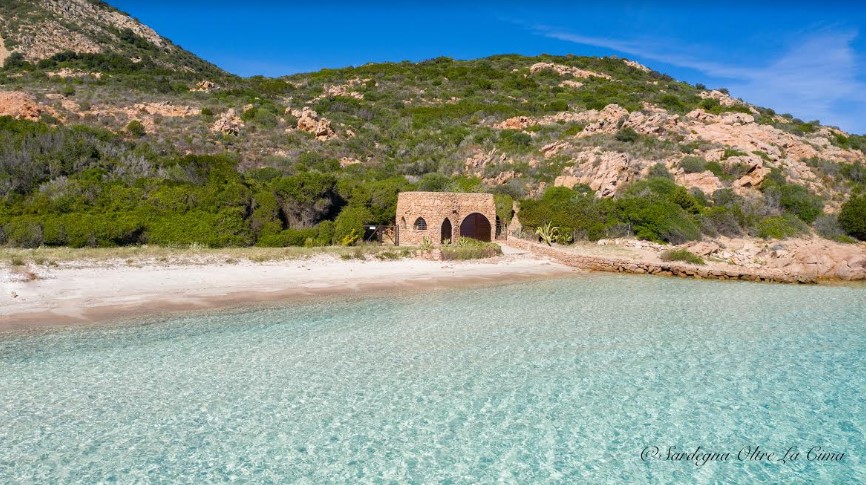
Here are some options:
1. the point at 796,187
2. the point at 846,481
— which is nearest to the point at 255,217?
the point at 846,481

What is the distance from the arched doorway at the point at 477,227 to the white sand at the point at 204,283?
6.61 meters

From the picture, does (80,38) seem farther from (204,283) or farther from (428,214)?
(204,283)

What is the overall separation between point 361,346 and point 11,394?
207 inches

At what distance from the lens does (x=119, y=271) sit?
1616cm

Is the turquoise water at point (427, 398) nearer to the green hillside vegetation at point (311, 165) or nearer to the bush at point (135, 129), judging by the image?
the green hillside vegetation at point (311, 165)

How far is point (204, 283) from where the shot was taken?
51.2ft

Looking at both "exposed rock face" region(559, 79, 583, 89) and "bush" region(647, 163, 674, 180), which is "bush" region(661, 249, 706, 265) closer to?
"bush" region(647, 163, 674, 180)

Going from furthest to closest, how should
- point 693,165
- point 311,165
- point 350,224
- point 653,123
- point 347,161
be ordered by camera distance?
point 653,123 → point 347,161 → point 311,165 → point 693,165 → point 350,224

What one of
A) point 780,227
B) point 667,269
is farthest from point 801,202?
point 667,269

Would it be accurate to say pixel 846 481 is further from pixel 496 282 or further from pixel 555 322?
pixel 496 282

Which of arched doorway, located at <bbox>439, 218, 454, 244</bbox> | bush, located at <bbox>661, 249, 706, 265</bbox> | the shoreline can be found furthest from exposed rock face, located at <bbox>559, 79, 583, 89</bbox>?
bush, located at <bbox>661, 249, 706, 265</bbox>

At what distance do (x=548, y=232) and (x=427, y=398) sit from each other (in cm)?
2030

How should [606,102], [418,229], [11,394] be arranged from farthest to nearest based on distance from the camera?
1. [606,102]
2. [418,229]
3. [11,394]

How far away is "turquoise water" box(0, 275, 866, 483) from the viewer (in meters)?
5.82
